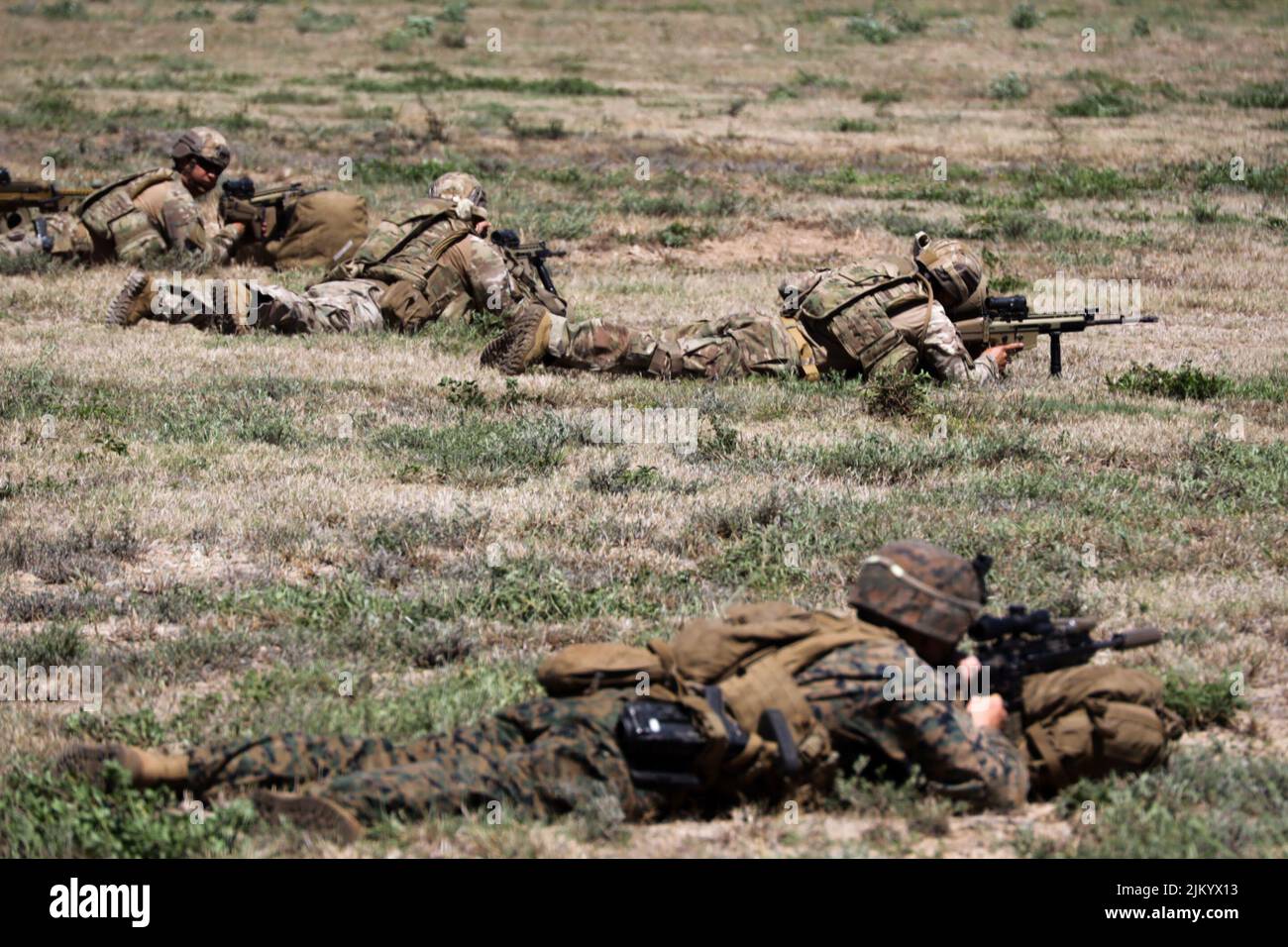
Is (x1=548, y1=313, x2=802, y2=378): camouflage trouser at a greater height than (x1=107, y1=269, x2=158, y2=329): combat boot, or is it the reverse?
(x1=107, y1=269, x2=158, y2=329): combat boot

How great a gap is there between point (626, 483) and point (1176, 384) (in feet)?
15.1

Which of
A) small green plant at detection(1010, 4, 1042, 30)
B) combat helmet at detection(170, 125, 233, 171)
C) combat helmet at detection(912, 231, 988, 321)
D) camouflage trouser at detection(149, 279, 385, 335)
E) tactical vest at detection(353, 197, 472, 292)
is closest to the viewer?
combat helmet at detection(912, 231, 988, 321)

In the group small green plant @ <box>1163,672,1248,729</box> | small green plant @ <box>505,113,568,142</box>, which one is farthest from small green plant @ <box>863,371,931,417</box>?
small green plant @ <box>505,113,568,142</box>

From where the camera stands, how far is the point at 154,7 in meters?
40.5

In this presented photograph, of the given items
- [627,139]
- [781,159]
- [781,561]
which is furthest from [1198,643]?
[627,139]

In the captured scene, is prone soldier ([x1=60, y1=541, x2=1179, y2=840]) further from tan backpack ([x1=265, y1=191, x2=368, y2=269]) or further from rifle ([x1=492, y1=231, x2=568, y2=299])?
tan backpack ([x1=265, y1=191, x2=368, y2=269])

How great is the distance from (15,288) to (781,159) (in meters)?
11.5

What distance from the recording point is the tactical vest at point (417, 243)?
13320 millimetres

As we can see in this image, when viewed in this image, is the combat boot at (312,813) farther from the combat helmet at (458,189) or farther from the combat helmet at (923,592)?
the combat helmet at (458,189)

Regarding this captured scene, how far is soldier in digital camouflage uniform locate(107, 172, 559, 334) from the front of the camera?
13.1 meters

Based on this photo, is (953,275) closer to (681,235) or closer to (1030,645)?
(1030,645)

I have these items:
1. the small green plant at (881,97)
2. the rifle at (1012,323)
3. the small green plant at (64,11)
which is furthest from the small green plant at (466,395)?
the small green plant at (64,11)

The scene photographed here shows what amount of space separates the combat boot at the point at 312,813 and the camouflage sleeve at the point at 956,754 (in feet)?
5.80

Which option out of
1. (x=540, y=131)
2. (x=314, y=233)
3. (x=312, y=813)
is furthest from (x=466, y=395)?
(x=540, y=131)
